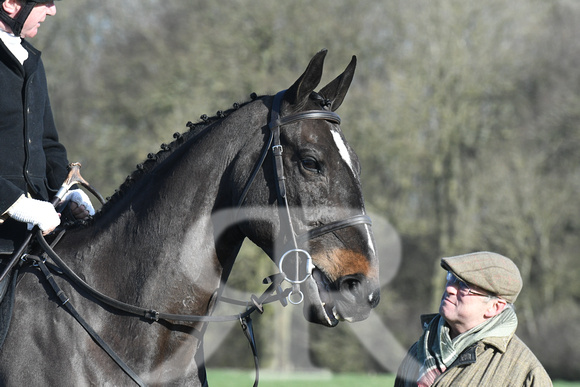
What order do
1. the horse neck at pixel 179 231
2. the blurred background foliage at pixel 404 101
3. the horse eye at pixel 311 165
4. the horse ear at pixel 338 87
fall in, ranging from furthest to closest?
the blurred background foliage at pixel 404 101
the horse ear at pixel 338 87
the horse neck at pixel 179 231
the horse eye at pixel 311 165

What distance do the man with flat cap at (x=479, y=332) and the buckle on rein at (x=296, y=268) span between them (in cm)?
83

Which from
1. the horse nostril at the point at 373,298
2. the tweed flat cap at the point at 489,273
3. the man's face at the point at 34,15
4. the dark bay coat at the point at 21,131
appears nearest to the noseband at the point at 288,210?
the horse nostril at the point at 373,298

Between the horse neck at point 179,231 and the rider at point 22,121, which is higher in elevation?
the rider at point 22,121

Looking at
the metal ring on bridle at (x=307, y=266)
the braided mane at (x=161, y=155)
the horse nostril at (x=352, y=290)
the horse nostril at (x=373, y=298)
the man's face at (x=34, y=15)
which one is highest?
the man's face at (x=34, y=15)

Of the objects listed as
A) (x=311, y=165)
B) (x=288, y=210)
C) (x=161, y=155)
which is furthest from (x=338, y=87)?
(x=161, y=155)

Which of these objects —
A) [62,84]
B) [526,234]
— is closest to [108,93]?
[62,84]

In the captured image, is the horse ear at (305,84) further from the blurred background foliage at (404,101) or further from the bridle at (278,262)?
the blurred background foliage at (404,101)

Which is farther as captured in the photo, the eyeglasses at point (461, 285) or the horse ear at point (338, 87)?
the horse ear at point (338, 87)

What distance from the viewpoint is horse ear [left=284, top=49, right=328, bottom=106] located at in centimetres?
375

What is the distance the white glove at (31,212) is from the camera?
12.4 ft

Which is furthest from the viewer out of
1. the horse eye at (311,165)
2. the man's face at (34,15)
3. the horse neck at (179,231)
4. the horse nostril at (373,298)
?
the man's face at (34,15)

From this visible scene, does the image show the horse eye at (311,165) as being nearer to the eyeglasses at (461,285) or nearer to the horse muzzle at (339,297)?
the horse muzzle at (339,297)

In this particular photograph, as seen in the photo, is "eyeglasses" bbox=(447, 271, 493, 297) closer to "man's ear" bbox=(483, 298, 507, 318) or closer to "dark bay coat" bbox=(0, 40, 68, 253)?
"man's ear" bbox=(483, 298, 507, 318)

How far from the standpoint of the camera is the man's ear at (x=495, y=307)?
397 cm
